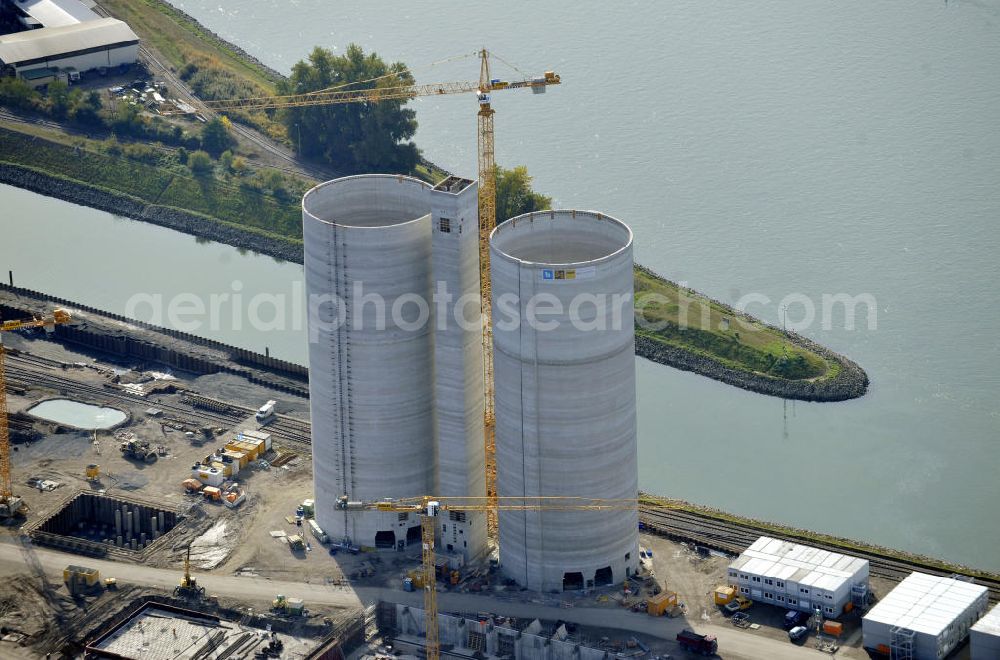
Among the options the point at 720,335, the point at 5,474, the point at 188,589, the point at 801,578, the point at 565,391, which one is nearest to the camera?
the point at 565,391

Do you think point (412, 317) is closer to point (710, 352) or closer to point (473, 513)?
point (473, 513)

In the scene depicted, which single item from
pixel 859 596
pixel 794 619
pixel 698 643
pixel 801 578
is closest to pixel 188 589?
pixel 698 643

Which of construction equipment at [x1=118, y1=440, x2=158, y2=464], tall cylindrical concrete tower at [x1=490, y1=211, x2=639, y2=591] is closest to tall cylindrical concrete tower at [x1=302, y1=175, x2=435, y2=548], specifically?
tall cylindrical concrete tower at [x1=490, y1=211, x2=639, y2=591]

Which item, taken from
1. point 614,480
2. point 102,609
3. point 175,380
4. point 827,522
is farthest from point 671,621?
point 175,380

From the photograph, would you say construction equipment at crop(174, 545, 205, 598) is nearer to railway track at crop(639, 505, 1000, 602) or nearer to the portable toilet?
the portable toilet

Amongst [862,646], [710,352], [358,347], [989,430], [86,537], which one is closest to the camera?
[862,646]

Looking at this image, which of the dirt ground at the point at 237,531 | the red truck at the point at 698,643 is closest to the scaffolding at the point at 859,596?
the dirt ground at the point at 237,531

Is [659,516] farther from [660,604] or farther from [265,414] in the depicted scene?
[265,414]
